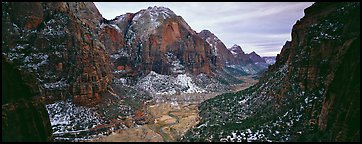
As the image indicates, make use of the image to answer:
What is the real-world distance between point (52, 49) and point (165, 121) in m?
26.8

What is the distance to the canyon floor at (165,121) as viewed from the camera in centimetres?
4794

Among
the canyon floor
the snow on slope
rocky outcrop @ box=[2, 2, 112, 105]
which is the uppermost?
rocky outcrop @ box=[2, 2, 112, 105]

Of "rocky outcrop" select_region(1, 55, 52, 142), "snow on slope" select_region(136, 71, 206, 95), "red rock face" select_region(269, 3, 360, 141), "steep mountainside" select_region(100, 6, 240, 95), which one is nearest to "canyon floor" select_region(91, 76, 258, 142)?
"snow on slope" select_region(136, 71, 206, 95)

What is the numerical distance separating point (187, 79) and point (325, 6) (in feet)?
248

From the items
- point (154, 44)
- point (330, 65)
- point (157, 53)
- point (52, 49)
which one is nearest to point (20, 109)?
point (52, 49)

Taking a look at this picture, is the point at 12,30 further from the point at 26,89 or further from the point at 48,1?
the point at 26,89

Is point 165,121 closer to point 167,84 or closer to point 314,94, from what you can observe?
point 314,94

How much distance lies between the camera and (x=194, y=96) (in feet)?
314

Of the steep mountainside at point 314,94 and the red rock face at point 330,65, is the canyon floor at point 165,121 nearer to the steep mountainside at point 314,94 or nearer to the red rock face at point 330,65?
the steep mountainside at point 314,94

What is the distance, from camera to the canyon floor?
4794 cm

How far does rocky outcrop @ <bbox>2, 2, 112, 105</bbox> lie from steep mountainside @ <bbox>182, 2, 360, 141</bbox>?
23.1 metres

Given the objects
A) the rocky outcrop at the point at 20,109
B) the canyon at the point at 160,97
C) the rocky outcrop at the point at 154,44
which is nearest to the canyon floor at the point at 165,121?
the canyon at the point at 160,97

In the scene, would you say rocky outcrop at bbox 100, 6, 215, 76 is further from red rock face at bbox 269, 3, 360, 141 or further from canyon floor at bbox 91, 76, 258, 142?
red rock face at bbox 269, 3, 360, 141

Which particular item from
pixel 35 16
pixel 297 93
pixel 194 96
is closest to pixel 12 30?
pixel 35 16
